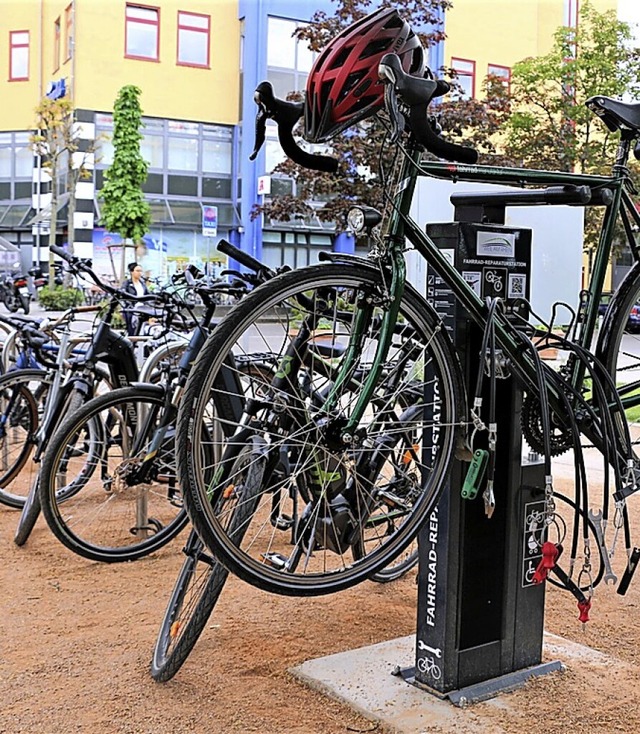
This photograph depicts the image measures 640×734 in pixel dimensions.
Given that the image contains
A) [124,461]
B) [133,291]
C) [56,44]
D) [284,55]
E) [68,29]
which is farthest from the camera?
[56,44]

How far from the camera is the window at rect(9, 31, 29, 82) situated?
120 feet

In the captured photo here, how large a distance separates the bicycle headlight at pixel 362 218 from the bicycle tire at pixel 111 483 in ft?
6.73

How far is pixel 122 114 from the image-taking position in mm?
28578

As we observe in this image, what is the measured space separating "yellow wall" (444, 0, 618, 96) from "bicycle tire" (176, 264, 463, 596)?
30.4 meters

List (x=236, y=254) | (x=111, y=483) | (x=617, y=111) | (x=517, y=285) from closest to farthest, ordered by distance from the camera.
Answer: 1. (x=517, y=285)
2. (x=617, y=111)
3. (x=236, y=254)
4. (x=111, y=483)

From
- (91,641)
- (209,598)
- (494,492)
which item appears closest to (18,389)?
(91,641)

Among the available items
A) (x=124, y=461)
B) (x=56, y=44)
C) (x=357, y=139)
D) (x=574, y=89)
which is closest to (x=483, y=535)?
(x=124, y=461)

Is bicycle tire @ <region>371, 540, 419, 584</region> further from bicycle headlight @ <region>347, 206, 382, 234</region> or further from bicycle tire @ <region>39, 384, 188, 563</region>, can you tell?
bicycle headlight @ <region>347, 206, 382, 234</region>

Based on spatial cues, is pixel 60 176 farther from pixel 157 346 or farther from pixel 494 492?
pixel 494 492

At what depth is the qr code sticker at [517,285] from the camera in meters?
3.13

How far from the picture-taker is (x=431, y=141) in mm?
2711

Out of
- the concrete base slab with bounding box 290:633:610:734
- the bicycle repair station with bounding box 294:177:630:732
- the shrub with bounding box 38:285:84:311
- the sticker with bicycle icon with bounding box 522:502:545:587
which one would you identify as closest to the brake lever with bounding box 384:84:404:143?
the bicycle repair station with bounding box 294:177:630:732

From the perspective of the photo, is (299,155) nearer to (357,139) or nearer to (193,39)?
(357,139)

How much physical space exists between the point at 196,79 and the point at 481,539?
33.2 m
